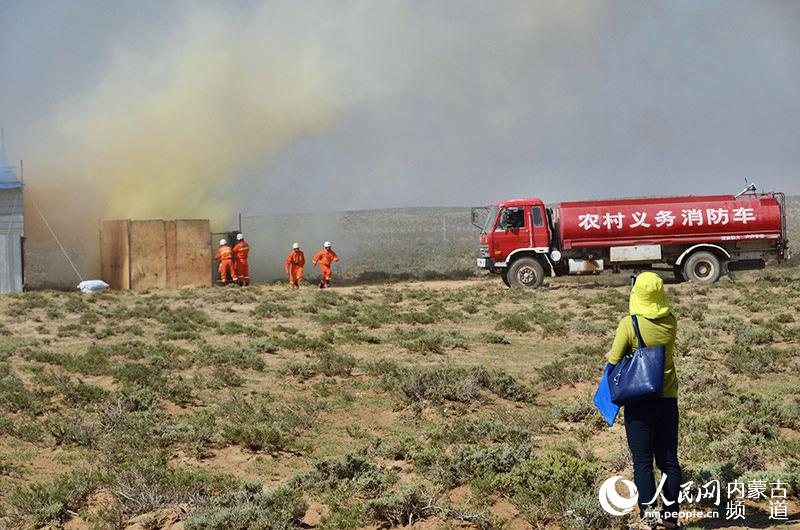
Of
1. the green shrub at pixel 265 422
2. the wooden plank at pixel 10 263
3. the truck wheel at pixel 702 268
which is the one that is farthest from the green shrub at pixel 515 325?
the wooden plank at pixel 10 263

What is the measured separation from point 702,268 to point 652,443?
2222 cm

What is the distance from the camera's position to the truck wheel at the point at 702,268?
2712 centimetres

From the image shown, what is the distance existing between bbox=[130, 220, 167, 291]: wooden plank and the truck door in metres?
11.8

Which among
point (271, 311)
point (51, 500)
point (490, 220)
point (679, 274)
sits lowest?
point (51, 500)

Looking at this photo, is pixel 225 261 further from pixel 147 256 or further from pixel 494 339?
pixel 494 339

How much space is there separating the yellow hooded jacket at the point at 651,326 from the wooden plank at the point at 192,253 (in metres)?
26.1

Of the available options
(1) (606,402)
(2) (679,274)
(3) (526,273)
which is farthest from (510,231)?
(1) (606,402)

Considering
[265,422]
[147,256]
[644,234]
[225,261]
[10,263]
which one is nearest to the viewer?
[265,422]

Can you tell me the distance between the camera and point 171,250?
102ft

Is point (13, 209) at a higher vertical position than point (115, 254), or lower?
higher

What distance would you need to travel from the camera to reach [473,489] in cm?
783

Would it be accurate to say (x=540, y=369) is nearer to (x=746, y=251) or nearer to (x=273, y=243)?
(x=746, y=251)

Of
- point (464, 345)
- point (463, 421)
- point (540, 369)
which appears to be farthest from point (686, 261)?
point (463, 421)

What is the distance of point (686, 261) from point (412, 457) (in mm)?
20027
